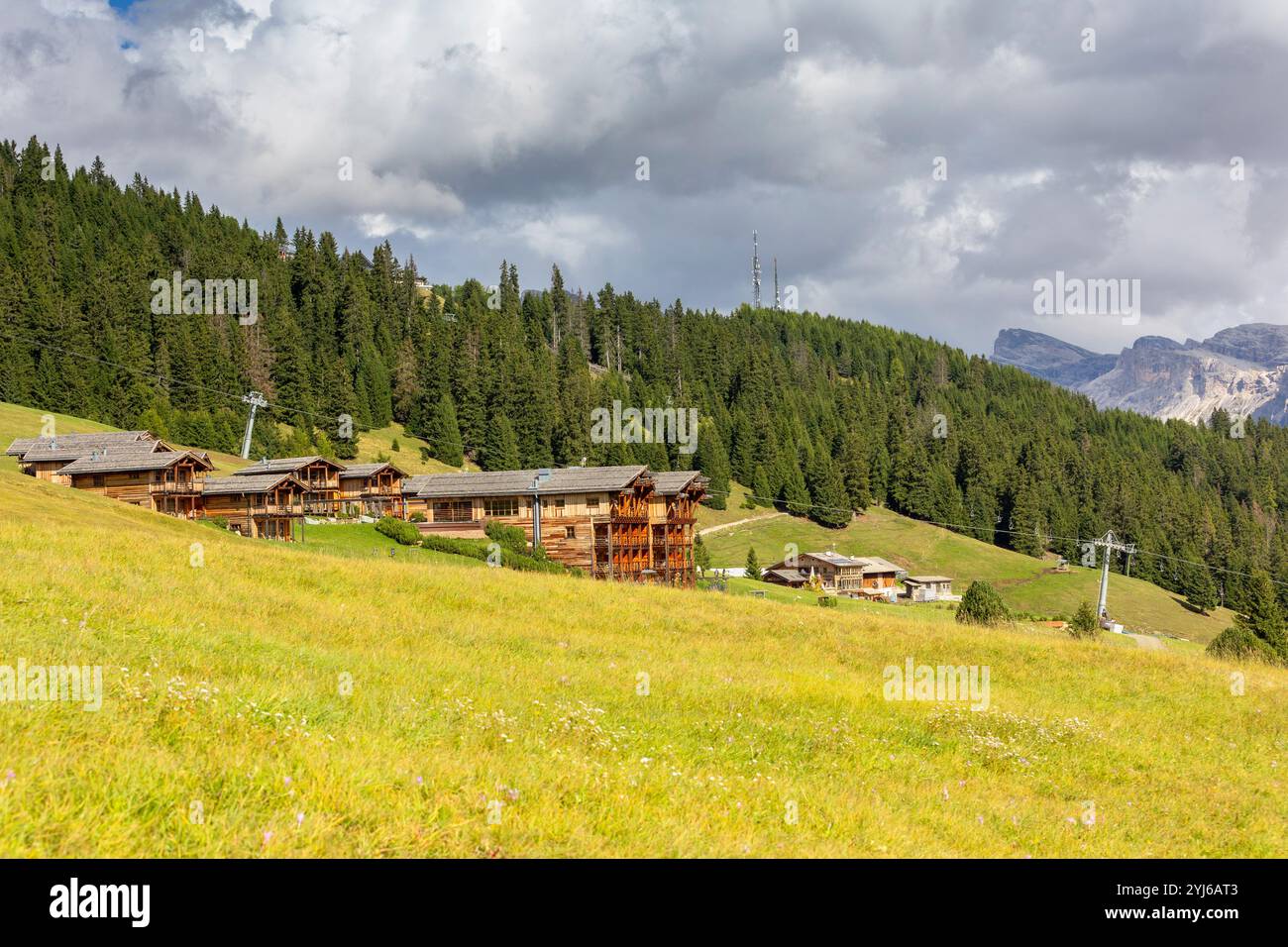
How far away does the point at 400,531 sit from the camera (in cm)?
6331

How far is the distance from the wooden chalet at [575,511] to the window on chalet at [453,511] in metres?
0.08

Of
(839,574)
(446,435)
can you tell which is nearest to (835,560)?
(839,574)

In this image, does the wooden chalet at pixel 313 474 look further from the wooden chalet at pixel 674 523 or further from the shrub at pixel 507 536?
the wooden chalet at pixel 674 523

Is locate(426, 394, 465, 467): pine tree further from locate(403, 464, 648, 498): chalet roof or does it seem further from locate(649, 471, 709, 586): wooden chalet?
locate(649, 471, 709, 586): wooden chalet

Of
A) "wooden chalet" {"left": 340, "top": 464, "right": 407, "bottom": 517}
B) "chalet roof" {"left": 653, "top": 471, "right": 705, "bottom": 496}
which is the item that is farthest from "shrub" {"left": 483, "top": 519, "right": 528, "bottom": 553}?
"wooden chalet" {"left": 340, "top": 464, "right": 407, "bottom": 517}

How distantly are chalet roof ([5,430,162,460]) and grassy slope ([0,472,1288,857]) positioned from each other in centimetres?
5529

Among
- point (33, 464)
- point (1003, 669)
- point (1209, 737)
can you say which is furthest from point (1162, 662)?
point (33, 464)

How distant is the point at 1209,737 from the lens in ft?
55.6

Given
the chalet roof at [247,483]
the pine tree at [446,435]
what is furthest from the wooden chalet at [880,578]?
the chalet roof at [247,483]

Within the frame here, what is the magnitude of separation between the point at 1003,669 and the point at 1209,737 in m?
5.38

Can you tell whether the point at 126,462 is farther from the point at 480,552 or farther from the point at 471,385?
the point at 471,385

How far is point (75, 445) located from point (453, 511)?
31.9 metres

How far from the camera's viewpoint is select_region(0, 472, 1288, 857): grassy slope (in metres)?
6.81

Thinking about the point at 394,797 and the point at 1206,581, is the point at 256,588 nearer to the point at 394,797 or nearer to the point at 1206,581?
the point at 394,797
